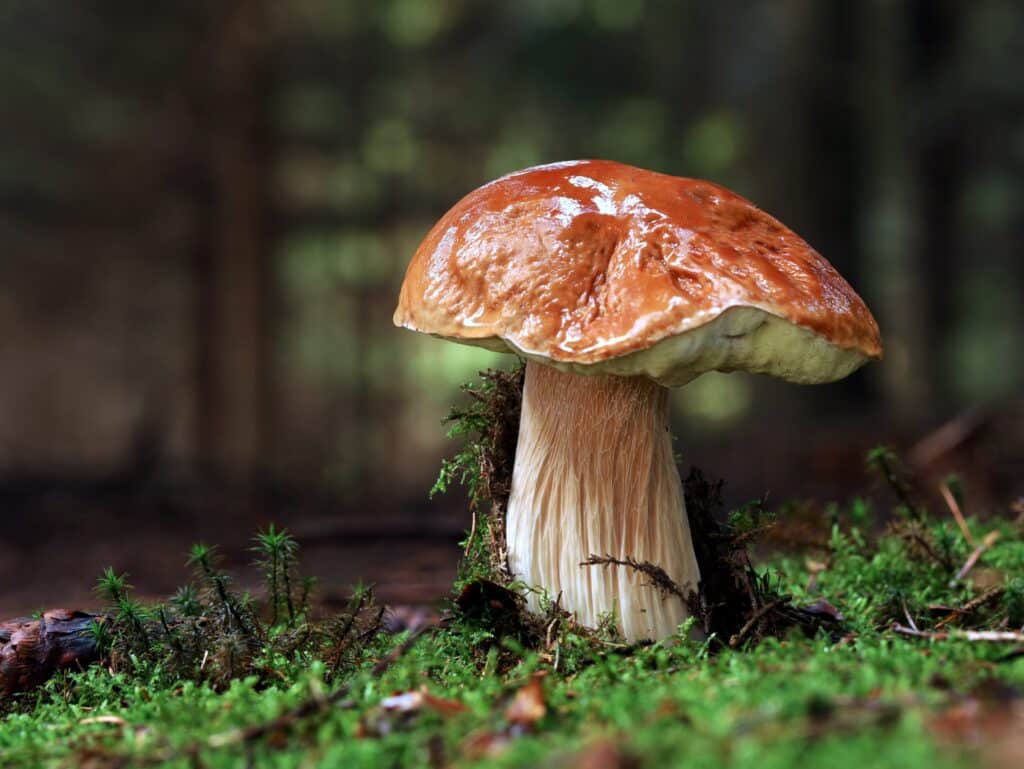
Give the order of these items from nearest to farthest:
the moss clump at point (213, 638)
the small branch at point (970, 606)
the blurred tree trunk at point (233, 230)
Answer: the moss clump at point (213, 638) < the small branch at point (970, 606) < the blurred tree trunk at point (233, 230)

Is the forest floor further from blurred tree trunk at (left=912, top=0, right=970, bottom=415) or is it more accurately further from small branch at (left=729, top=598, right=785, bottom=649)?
blurred tree trunk at (left=912, top=0, right=970, bottom=415)

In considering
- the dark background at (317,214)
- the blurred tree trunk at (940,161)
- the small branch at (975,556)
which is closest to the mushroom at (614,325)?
the small branch at (975,556)

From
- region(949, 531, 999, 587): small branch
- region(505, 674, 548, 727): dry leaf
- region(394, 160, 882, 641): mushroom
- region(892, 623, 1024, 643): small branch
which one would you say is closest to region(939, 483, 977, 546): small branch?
region(949, 531, 999, 587): small branch

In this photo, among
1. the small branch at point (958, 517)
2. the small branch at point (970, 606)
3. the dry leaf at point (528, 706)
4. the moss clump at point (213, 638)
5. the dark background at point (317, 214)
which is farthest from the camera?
Result: the dark background at point (317, 214)

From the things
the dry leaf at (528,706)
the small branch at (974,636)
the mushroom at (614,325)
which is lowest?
the dry leaf at (528,706)

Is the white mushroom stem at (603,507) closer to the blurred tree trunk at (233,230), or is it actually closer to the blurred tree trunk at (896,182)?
the blurred tree trunk at (896,182)

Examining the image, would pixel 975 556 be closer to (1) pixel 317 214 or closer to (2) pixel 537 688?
(2) pixel 537 688
